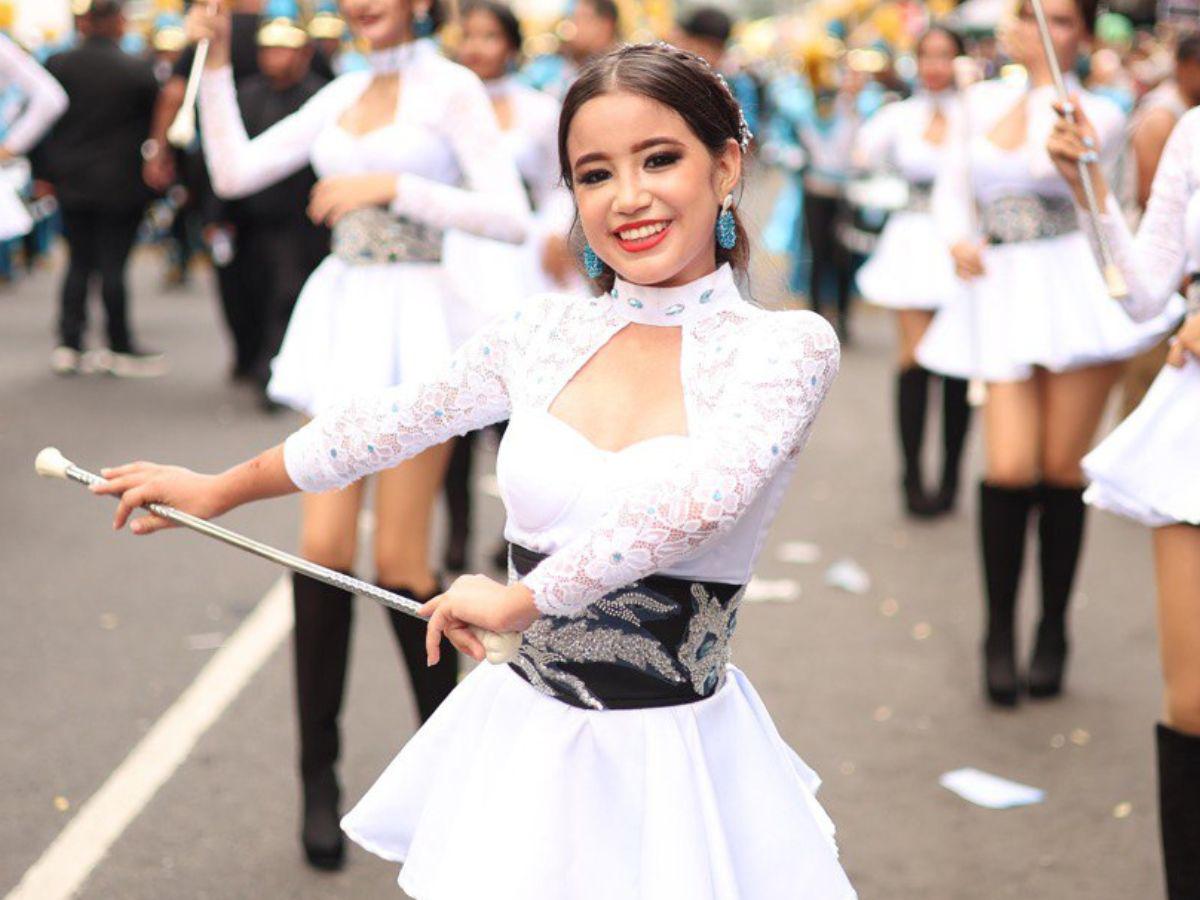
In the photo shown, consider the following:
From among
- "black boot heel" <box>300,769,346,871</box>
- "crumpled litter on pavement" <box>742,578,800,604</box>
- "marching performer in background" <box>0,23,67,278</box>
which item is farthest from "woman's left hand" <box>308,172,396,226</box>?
"crumpled litter on pavement" <box>742,578,800,604</box>

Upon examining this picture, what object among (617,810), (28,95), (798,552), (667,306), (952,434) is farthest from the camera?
(28,95)

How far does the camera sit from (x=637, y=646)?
2615mm

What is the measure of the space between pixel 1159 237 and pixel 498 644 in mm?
1932

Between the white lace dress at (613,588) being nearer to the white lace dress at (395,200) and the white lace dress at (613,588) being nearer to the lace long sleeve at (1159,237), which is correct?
the lace long sleeve at (1159,237)

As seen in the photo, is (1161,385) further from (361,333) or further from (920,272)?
(920,272)

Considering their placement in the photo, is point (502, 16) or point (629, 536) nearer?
point (629, 536)

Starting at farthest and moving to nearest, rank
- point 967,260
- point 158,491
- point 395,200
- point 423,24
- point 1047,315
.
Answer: point 967,260 < point 1047,315 < point 423,24 < point 395,200 < point 158,491

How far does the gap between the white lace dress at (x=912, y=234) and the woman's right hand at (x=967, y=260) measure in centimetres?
202

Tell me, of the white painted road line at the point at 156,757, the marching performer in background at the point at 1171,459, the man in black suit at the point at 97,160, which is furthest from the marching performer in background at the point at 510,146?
the man in black suit at the point at 97,160

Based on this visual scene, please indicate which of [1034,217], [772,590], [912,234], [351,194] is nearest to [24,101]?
[912,234]

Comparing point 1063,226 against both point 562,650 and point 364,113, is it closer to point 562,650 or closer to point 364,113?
point 364,113

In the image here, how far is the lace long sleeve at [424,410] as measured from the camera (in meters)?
2.78

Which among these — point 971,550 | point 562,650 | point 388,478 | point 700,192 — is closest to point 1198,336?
point 700,192

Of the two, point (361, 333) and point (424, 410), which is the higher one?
point (424, 410)
